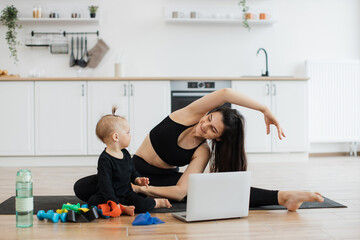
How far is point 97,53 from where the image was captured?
16.5ft

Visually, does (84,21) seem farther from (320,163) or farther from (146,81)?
(320,163)

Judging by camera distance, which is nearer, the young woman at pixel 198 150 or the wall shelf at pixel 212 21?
the young woman at pixel 198 150

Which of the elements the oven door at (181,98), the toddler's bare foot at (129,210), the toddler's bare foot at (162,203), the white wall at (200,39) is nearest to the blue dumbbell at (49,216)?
the toddler's bare foot at (129,210)

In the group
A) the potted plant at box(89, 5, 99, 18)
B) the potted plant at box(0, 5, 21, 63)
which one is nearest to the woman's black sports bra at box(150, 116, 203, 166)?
the potted plant at box(89, 5, 99, 18)

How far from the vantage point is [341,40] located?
5.36 meters

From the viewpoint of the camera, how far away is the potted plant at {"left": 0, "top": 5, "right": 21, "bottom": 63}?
4.88 metres

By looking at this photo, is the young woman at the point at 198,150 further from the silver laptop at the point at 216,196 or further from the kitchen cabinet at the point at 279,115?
the kitchen cabinet at the point at 279,115

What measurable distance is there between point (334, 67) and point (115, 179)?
3.83 m

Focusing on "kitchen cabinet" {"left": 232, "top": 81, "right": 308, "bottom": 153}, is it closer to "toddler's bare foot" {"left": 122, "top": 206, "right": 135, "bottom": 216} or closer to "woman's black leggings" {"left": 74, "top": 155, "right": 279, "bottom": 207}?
"woman's black leggings" {"left": 74, "top": 155, "right": 279, "bottom": 207}

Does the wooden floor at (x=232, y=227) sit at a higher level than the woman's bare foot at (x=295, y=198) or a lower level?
lower

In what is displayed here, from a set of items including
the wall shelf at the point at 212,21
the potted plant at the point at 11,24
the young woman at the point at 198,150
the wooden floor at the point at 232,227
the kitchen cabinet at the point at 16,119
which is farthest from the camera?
the wall shelf at the point at 212,21

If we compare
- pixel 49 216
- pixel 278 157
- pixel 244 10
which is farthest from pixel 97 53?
pixel 49 216

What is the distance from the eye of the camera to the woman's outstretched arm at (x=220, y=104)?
2.14 m

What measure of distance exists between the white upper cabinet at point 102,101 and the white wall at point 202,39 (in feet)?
1.85
